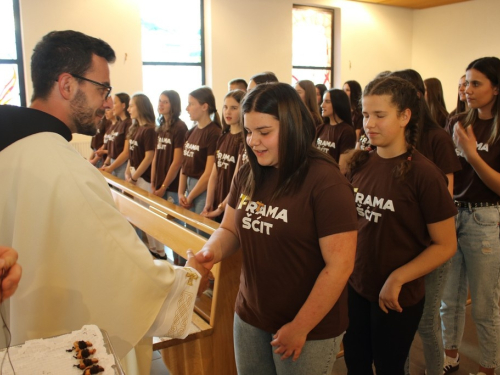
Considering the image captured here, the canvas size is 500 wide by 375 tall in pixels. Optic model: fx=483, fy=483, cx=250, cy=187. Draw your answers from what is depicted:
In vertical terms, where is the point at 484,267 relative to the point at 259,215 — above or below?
below

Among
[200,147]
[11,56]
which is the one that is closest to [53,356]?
[200,147]

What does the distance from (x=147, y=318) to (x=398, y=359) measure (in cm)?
100

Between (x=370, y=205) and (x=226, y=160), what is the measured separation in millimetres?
1990

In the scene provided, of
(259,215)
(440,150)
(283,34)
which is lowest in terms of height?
(259,215)

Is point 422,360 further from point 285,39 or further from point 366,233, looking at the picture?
point 285,39

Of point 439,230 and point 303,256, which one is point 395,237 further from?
point 303,256

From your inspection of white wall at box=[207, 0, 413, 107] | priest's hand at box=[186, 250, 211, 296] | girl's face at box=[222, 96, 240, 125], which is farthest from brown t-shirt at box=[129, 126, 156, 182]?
white wall at box=[207, 0, 413, 107]

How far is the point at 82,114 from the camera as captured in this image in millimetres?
1729

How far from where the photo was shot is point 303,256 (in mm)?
1541

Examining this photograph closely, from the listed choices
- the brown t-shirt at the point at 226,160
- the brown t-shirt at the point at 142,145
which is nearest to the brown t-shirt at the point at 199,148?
the brown t-shirt at the point at 226,160

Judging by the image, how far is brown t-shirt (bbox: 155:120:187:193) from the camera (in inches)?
192

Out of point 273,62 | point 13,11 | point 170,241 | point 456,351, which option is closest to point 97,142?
point 13,11

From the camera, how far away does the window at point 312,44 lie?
10242 millimetres

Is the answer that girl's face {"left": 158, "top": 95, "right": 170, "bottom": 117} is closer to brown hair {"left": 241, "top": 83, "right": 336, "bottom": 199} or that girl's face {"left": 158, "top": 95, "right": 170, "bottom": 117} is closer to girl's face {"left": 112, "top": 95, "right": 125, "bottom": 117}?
girl's face {"left": 112, "top": 95, "right": 125, "bottom": 117}
